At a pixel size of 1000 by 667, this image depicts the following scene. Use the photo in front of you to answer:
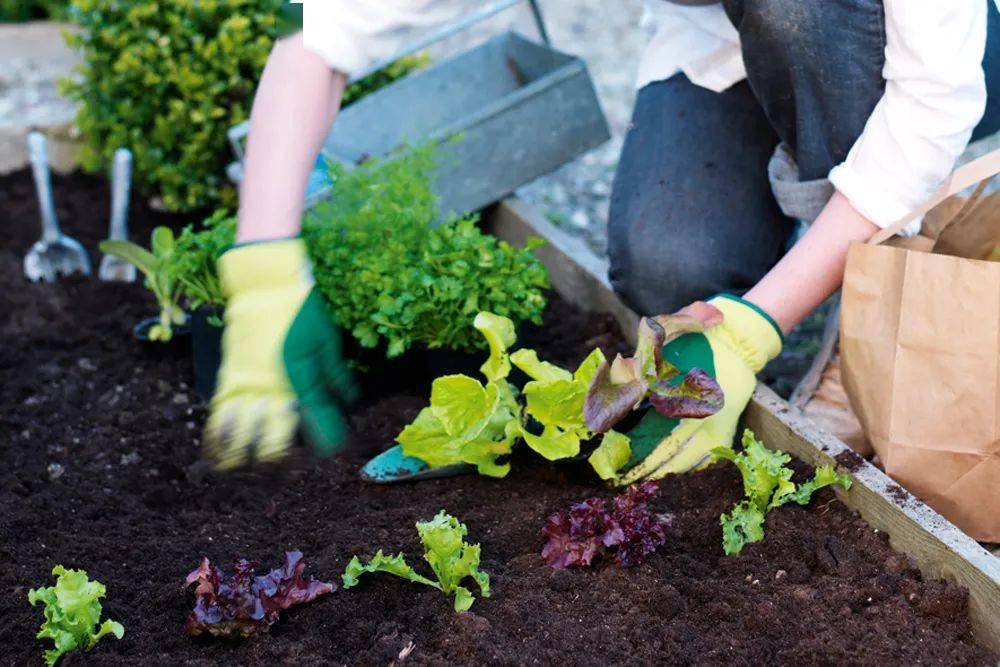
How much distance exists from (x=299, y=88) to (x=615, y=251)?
2.76ft

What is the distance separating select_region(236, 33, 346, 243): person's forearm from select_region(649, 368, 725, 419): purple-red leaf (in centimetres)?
67

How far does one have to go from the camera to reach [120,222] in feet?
9.68

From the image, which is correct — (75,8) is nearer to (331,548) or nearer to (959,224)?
(331,548)

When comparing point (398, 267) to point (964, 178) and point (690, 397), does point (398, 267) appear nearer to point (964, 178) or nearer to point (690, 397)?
point (690, 397)

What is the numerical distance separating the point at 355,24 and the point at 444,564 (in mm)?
879

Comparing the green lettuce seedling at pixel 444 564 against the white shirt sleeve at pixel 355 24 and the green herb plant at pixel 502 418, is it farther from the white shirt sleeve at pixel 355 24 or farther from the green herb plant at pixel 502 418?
the white shirt sleeve at pixel 355 24

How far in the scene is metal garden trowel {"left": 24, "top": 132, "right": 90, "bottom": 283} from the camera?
2.88 m

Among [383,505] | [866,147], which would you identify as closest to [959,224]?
[866,147]

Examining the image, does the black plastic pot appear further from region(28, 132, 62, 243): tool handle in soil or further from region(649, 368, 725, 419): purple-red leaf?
region(649, 368, 725, 419): purple-red leaf

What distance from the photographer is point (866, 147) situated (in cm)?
185

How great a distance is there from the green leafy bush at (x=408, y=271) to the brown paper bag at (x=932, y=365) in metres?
0.63

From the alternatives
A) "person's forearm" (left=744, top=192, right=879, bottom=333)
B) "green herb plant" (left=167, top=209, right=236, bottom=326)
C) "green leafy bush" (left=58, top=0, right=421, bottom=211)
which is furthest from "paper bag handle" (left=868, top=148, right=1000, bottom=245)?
"green leafy bush" (left=58, top=0, right=421, bottom=211)

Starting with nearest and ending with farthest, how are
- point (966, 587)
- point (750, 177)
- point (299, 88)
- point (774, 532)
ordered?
point (966, 587) < point (774, 532) < point (299, 88) < point (750, 177)

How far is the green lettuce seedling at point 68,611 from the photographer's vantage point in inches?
56.6
